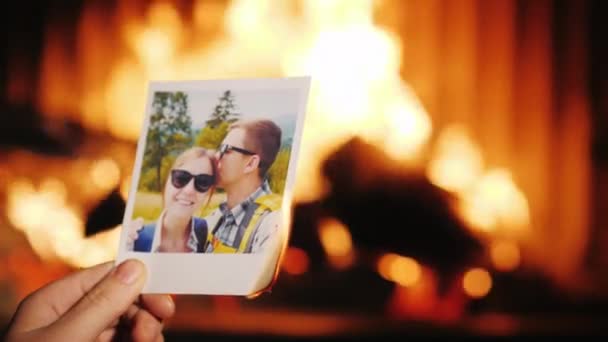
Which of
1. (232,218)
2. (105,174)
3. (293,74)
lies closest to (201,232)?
(232,218)

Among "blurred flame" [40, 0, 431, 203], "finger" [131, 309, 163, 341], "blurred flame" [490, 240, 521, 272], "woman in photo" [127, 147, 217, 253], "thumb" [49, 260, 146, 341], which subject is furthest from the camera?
"blurred flame" [40, 0, 431, 203]

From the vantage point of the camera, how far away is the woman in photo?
1.00 m

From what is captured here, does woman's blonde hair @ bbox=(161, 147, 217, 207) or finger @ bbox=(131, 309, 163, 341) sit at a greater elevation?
woman's blonde hair @ bbox=(161, 147, 217, 207)

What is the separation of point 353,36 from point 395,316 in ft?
2.48

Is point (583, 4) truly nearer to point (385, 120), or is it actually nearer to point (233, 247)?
point (385, 120)

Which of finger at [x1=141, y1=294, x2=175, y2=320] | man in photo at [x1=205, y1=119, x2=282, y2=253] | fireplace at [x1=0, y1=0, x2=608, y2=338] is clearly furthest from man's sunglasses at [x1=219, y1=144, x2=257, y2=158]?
fireplace at [x1=0, y1=0, x2=608, y2=338]

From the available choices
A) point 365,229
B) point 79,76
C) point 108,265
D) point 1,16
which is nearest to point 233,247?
point 108,265

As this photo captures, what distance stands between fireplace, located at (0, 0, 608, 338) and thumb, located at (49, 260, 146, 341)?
53.7 inches

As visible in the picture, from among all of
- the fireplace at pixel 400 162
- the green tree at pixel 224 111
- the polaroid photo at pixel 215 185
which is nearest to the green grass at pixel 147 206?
the polaroid photo at pixel 215 185

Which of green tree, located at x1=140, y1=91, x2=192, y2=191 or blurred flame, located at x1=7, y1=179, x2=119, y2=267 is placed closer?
green tree, located at x1=140, y1=91, x2=192, y2=191

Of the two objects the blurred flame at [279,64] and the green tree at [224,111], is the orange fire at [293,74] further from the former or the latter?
the green tree at [224,111]

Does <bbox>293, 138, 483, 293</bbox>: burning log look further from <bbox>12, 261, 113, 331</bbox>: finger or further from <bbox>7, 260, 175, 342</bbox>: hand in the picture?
<bbox>12, 261, 113, 331</bbox>: finger

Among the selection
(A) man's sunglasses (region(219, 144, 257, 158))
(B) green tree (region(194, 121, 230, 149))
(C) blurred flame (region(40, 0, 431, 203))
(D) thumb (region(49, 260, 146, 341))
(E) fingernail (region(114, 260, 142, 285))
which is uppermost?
(C) blurred flame (region(40, 0, 431, 203))

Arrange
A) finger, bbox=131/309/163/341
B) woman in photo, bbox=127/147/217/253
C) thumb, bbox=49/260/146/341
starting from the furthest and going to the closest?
finger, bbox=131/309/163/341, woman in photo, bbox=127/147/217/253, thumb, bbox=49/260/146/341
